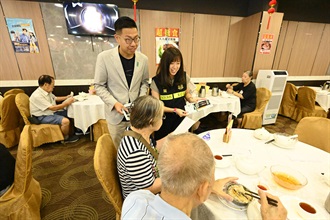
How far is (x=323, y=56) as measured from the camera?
16.0 feet

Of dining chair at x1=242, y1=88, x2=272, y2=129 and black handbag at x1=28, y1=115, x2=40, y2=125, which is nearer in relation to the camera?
black handbag at x1=28, y1=115, x2=40, y2=125

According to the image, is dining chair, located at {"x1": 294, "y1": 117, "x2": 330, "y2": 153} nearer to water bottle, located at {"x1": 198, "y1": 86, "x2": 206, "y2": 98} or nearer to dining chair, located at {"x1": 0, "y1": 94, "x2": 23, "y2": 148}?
water bottle, located at {"x1": 198, "y1": 86, "x2": 206, "y2": 98}

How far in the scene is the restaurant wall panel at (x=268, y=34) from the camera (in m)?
3.54

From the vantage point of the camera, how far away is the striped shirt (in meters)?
0.89

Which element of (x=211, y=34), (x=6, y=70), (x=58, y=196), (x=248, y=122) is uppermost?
(x=211, y=34)

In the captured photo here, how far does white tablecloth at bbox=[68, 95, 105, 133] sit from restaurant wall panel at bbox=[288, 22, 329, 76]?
521 cm

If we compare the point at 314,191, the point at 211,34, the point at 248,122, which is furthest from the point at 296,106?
the point at 314,191

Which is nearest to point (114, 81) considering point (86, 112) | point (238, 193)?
point (238, 193)

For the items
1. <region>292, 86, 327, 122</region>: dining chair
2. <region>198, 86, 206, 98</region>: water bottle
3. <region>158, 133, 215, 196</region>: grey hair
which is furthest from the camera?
<region>292, 86, 327, 122</region>: dining chair

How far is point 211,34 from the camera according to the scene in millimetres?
4172

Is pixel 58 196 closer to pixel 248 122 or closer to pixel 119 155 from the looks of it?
pixel 119 155

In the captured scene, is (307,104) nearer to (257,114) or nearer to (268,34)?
(257,114)

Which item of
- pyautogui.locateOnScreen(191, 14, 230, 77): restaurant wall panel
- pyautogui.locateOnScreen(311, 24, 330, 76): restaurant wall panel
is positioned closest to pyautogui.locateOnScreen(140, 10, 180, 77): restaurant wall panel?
pyautogui.locateOnScreen(191, 14, 230, 77): restaurant wall panel

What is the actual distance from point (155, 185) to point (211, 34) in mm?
4174
